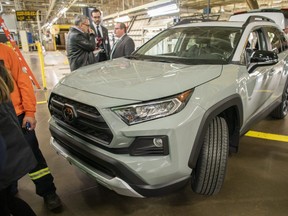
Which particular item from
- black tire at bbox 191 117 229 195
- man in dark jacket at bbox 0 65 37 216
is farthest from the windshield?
man in dark jacket at bbox 0 65 37 216

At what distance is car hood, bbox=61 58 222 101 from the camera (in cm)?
162

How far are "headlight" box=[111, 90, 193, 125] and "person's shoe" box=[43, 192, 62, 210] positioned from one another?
1.10 metres

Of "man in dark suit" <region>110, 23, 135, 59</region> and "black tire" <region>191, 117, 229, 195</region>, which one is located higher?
"man in dark suit" <region>110, 23, 135, 59</region>

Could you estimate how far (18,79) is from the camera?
1797mm

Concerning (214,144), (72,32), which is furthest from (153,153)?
(72,32)

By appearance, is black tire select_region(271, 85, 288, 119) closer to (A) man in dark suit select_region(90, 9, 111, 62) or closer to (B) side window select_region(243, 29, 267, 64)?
(B) side window select_region(243, 29, 267, 64)

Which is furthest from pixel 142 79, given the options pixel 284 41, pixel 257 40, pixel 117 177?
pixel 284 41

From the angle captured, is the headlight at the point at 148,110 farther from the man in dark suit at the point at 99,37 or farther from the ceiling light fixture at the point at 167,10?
the ceiling light fixture at the point at 167,10

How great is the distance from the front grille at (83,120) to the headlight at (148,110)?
0.45 ft

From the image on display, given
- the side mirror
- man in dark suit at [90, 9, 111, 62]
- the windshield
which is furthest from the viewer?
man in dark suit at [90, 9, 111, 62]

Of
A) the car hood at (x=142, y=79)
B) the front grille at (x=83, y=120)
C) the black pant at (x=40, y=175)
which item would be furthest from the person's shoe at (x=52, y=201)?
the car hood at (x=142, y=79)

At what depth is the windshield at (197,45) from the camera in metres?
2.37

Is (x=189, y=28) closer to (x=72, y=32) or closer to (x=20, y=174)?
(x=72, y=32)

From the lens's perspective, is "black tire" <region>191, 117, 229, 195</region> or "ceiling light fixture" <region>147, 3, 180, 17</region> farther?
"ceiling light fixture" <region>147, 3, 180, 17</region>
